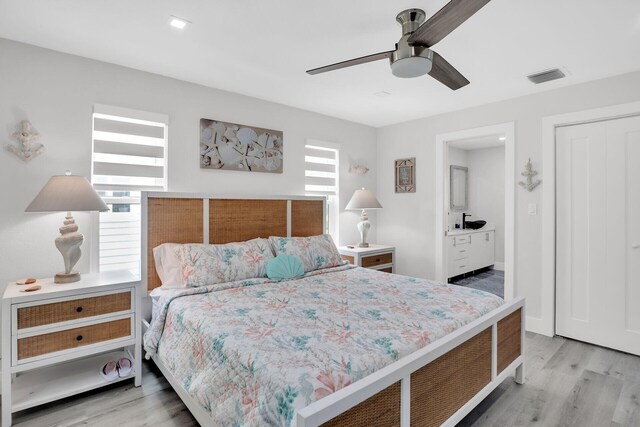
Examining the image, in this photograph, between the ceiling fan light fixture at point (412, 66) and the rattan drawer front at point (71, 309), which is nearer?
the ceiling fan light fixture at point (412, 66)

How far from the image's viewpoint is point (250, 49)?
2523 mm

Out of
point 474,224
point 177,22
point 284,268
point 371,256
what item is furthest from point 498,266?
point 177,22

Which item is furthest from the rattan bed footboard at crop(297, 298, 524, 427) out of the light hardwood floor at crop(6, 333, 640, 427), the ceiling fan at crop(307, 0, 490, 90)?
the ceiling fan at crop(307, 0, 490, 90)

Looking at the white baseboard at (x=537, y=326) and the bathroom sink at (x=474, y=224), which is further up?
the bathroom sink at (x=474, y=224)

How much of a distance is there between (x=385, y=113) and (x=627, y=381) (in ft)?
11.0

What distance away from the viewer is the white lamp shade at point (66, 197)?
2188 mm

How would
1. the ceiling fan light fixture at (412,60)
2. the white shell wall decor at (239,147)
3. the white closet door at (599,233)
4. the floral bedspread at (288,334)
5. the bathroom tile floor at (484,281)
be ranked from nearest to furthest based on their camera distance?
the floral bedspread at (288,334), the ceiling fan light fixture at (412,60), the white closet door at (599,233), the white shell wall decor at (239,147), the bathroom tile floor at (484,281)

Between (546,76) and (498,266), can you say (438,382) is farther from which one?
(498,266)

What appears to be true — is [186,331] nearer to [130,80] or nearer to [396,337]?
[396,337]

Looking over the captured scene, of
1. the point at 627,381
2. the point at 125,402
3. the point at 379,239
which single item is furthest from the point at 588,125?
the point at 125,402

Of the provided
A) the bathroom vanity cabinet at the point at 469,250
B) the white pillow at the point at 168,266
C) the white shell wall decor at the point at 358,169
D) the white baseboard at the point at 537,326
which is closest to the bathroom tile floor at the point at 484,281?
the bathroom vanity cabinet at the point at 469,250

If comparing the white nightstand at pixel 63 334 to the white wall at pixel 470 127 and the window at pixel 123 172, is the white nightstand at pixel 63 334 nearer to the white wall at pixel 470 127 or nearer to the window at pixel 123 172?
the window at pixel 123 172

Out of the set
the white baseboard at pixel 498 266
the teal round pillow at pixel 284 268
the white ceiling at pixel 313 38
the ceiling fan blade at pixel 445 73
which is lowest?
the white baseboard at pixel 498 266

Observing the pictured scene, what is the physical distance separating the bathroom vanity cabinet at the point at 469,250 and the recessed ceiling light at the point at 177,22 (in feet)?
13.5
